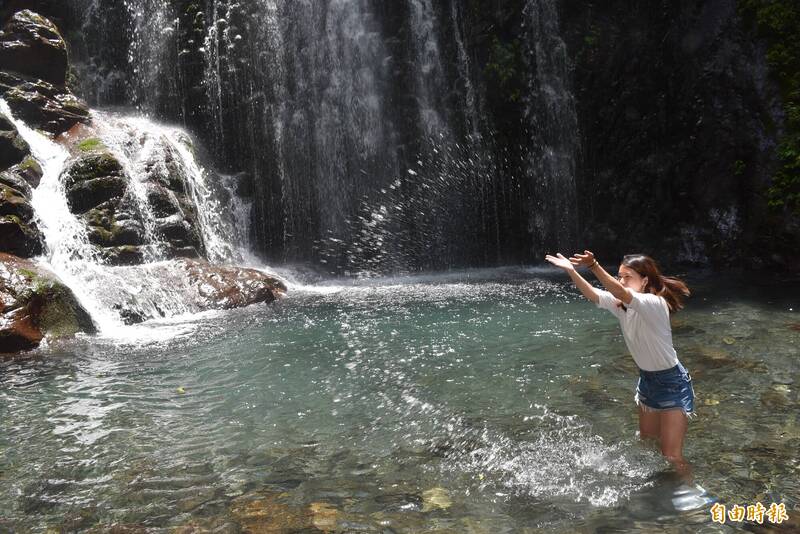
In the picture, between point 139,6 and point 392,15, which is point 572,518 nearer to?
point 392,15

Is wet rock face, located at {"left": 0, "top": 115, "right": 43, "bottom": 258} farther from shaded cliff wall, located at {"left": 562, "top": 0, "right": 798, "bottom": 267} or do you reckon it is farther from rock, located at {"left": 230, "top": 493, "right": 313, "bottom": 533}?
shaded cliff wall, located at {"left": 562, "top": 0, "right": 798, "bottom": 267}

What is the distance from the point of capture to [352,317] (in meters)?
11.8

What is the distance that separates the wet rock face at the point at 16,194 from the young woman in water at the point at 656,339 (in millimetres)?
12257

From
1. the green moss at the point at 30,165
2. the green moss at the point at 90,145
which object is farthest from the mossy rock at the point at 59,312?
the green moss at the point at 90,145

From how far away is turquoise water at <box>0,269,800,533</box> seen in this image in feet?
13.8

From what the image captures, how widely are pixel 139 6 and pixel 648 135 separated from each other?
1854cm

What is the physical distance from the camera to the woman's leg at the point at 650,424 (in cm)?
448

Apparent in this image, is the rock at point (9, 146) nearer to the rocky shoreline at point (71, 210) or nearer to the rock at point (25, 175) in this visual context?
the rocky shoreline at point (71, 210)

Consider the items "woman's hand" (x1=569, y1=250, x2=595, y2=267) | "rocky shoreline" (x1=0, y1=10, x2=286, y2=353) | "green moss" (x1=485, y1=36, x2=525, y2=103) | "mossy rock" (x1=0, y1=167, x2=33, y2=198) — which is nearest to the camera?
"woman's hand" (x1=569, y1=250, x2=595, y2=267)

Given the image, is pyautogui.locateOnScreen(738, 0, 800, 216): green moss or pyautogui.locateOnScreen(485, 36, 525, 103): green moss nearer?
pyautogui.locateOnScreen(738, 0, 800, 216): green moss

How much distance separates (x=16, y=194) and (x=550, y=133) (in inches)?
611

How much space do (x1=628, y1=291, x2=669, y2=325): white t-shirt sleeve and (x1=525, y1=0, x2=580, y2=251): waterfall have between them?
16.1m

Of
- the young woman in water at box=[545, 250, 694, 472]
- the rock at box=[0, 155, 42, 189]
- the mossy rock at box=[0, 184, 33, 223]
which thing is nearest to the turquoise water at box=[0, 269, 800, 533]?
the young woman in water at box=[545, 250, 694, 472]

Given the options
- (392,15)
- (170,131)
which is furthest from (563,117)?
(170,131)
